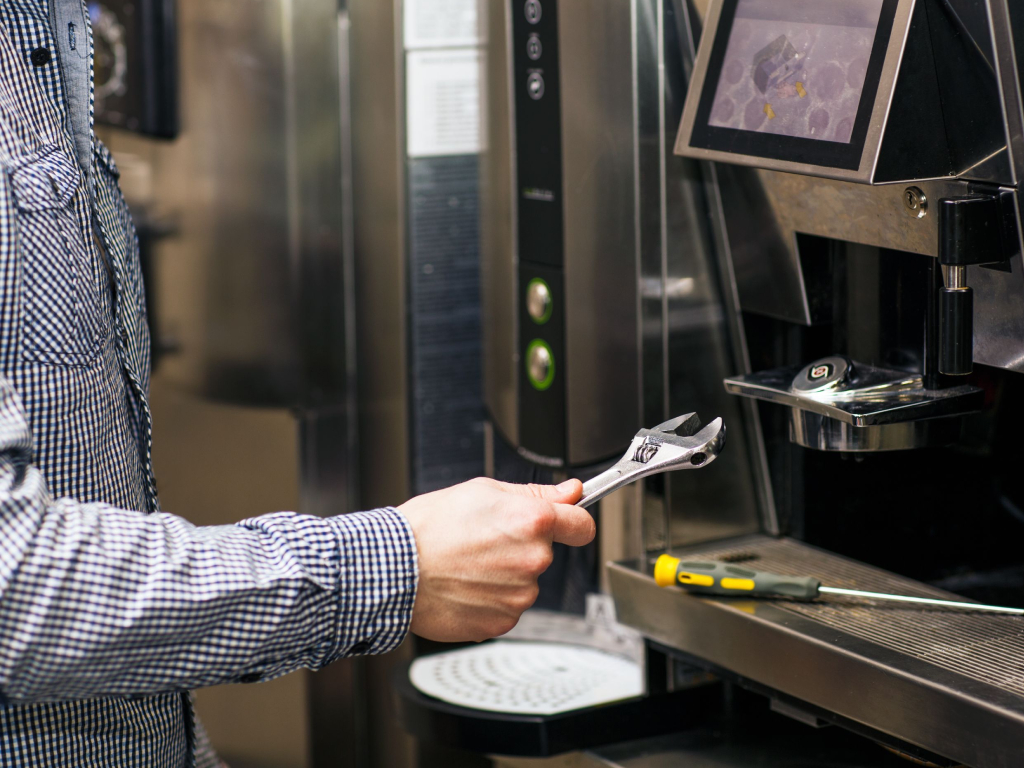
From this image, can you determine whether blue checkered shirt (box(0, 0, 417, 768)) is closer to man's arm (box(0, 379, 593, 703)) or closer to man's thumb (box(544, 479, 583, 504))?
man's arm (box(0, 379, 593, 703))

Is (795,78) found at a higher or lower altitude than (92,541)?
higher

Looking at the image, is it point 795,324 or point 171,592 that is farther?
point 795,324

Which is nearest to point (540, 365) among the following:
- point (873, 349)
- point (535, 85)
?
point (535, 85)

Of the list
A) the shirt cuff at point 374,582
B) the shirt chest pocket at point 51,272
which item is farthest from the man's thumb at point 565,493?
the shirt chest pocket at point 51,272

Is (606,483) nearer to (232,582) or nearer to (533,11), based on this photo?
(232,582)

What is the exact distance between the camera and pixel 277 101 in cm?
172

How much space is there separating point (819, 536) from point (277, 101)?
997 mm

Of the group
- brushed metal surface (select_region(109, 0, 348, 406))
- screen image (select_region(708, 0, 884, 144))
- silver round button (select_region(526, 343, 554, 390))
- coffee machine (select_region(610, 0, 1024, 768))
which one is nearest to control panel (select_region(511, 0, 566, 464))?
silver round button (select_region(526, 343, 554, 390))

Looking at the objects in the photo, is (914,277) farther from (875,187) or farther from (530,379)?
(530,379)

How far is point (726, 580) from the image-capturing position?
40.2 inches

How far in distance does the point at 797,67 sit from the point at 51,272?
1.76 feet

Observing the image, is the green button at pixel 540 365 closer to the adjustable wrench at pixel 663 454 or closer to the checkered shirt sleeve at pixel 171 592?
the adjustable wrench at pixel 663 454

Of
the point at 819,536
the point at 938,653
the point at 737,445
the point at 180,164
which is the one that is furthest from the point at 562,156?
the point at 180,164

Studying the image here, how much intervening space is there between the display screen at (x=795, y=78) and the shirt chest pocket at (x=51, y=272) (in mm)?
475
